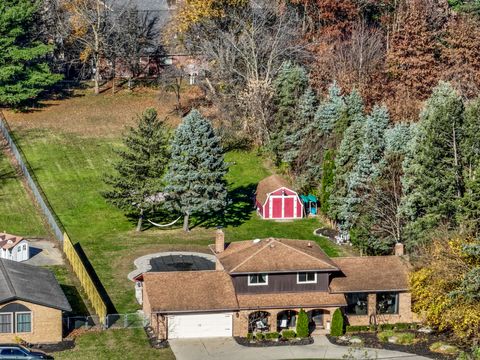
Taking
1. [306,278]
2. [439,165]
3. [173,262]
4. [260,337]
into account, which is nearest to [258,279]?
[306,278]

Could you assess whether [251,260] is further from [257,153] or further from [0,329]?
[257,153]

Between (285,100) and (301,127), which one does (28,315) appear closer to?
(301,127)

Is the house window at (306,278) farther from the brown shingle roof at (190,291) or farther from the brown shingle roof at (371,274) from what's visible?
the brown shingle roof at (190,291)

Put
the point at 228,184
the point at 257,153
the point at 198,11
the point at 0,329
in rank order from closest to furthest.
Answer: the point at 0,329, the point at 228,184, the point at 257,153, the point at 198,11

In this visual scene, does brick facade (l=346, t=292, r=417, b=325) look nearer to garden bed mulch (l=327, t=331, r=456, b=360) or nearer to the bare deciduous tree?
garden bed mulch (l=327, t=331, r=456, b=360)

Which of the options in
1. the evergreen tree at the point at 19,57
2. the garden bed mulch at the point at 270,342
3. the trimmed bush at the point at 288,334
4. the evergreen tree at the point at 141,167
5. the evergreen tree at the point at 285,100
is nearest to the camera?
the garden bed mulch at the point at 270,342

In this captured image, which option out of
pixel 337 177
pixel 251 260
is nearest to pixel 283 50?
pixel 337 177

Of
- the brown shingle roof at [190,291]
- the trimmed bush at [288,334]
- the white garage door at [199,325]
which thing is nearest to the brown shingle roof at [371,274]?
the trimmed bush at [288,334]
